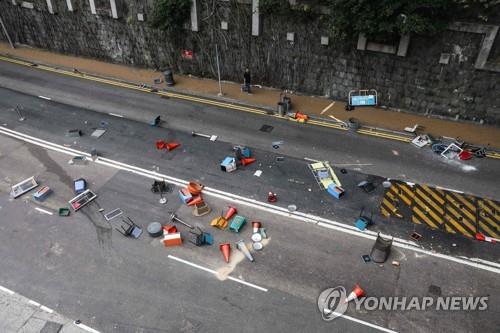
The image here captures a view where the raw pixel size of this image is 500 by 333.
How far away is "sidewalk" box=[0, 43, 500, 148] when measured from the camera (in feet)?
55.6

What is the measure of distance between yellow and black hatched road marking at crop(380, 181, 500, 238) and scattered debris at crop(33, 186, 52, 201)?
1275 cm

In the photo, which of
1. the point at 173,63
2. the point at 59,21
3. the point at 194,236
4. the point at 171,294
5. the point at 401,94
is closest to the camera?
the point at 171,294

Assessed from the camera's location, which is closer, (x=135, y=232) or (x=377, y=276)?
(x=377, y=276)

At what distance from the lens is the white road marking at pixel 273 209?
11344 millimetres

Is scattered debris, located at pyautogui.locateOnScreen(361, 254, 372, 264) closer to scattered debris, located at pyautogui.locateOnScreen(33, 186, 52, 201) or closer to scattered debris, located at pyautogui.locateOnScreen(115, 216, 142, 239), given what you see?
scattered debris, located at pyautogui.locateOnScreen(115, 216, 142, 239)

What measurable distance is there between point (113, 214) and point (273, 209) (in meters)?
5.86

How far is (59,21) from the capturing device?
25000mm

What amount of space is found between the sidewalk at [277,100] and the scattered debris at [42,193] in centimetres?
951

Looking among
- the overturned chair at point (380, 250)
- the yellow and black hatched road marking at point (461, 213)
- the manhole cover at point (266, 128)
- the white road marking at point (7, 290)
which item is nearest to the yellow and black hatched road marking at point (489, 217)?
the yellow and black hatched road marking at point (461, 213)

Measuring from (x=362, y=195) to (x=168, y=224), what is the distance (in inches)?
287

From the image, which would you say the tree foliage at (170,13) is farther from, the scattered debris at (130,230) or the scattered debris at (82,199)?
the scattered debris at (130,230)

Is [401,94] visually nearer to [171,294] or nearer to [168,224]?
[168,224]

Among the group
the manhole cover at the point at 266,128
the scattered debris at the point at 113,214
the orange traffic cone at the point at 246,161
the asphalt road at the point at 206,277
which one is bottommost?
the asphalt road at the point at 206,277

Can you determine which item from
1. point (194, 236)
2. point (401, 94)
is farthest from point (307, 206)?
point (401, 94)
